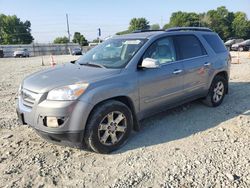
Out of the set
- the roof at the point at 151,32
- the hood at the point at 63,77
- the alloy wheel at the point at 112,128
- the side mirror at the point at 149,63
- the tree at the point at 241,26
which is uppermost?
the tree at the point at 241,26

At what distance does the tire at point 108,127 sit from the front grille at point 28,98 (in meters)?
0.85

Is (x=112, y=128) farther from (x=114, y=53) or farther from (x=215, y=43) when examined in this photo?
(x=215, y=43)

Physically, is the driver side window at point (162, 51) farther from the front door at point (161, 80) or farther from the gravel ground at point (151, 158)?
the gravel ground at point (151, 158)

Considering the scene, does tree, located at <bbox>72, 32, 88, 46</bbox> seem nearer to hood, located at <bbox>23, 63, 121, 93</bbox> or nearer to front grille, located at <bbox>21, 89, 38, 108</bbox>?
hood, located at <bbox>23, 63, 121, 93</bbox>

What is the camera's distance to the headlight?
3879 mm

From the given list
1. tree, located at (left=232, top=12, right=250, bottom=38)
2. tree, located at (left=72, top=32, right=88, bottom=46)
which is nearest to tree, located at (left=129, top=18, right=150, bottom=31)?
tree, located at (left=72, top=32, right=88, bottom=46)

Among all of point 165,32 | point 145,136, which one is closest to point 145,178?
point 145,136

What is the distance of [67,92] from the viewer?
3898 millimetres

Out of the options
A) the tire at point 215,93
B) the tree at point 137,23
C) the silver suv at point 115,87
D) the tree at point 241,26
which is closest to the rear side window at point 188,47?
the silver suv at point 115,87

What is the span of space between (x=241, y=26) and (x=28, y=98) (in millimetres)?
80003

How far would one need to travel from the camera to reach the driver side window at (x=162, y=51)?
16.1ft

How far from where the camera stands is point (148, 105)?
4777 millimetres

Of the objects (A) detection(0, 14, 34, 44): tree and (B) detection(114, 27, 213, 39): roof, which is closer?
(B) detection(114, 27, 213, 39): roof

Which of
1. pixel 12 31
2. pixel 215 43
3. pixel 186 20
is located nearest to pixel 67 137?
pixel 215 43
